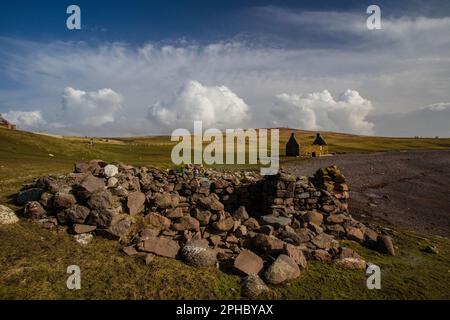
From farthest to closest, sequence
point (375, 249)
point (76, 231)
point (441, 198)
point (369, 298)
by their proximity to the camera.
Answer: point (441, 198)
point (375, 249)
point (76, 231)
point (369, 298)

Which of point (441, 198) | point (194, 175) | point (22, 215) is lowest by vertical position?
point (441, 198)

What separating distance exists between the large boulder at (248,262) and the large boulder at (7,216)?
26.1ft

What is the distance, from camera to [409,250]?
12633mm

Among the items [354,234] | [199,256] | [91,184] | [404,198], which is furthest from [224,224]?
[404,198]

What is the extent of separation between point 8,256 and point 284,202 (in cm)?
1024

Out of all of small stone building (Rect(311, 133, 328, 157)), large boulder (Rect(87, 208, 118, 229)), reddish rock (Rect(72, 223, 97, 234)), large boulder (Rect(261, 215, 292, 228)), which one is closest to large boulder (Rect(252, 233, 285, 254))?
large boulder (Rect(261, 215, 292, 228))

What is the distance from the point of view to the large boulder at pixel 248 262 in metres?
9.30

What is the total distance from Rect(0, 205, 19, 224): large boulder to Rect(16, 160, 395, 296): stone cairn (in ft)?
1.58

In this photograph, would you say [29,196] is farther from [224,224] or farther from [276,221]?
[276,221]

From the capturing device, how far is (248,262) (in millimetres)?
9562

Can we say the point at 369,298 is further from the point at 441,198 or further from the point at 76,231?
the point at 441,198

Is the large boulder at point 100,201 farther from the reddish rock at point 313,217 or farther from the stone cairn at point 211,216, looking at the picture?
the reddish rock at point 313,217

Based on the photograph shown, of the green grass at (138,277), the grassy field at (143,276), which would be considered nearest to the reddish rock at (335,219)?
the grassy field at (143,276)
